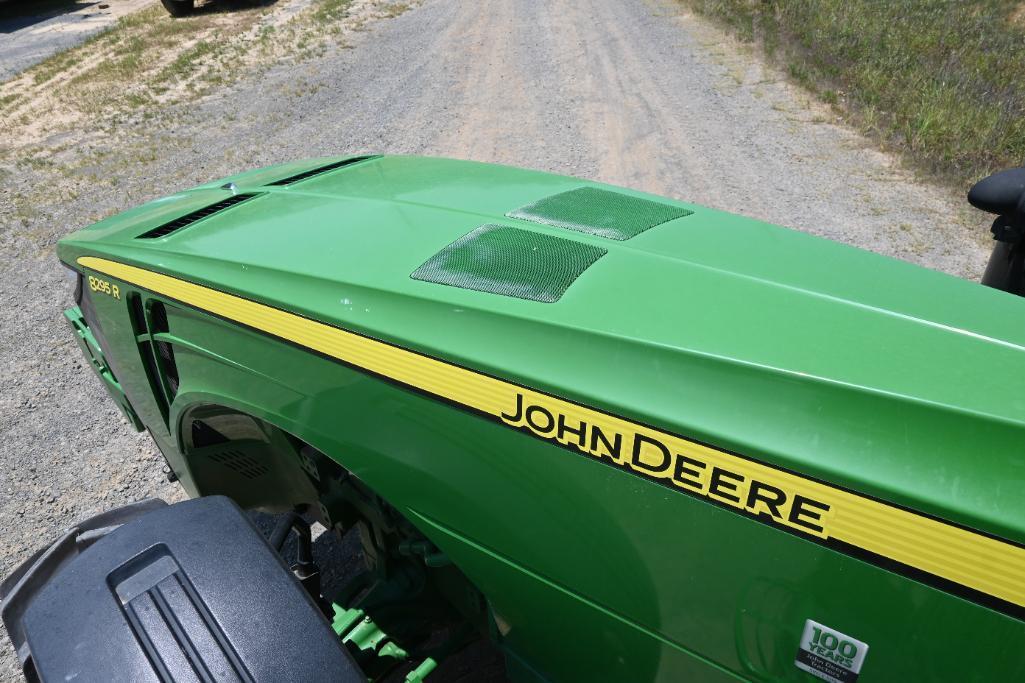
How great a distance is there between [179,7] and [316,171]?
1444 cm

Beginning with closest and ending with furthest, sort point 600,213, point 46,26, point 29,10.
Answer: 1. point 600,213
2. point 46,26
3. point 29,10

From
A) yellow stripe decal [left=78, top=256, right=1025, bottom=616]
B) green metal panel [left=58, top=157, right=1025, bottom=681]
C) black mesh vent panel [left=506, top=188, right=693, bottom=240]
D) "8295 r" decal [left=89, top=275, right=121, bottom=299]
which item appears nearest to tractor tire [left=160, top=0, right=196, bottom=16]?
"8295 r" decal [left=89, top=275, right=121, bottom=299]

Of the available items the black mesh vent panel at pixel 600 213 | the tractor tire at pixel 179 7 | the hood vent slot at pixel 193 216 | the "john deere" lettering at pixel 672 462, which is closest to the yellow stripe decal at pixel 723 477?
the "john deere" lettering at pixel 672 462

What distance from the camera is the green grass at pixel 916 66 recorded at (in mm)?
6418

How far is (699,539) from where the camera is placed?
3.97 ft

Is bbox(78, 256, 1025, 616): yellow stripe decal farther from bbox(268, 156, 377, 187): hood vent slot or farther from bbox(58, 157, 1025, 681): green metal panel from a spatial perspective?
bbox(268, 156, 377, 187): hood vent slot

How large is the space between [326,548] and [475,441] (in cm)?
190

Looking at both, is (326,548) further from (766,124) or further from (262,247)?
(766,124)

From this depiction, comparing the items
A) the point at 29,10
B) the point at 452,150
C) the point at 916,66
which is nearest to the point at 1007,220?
the point at 452,150

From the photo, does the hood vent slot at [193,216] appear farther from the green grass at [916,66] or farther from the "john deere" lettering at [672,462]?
the green grass at [916,66]

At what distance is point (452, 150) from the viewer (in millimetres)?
7191

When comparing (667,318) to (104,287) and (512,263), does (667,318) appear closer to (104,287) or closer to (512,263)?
(512,263)

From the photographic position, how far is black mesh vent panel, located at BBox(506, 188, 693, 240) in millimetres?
1974

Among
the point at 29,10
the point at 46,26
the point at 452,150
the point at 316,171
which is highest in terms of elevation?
the point at 316,171
